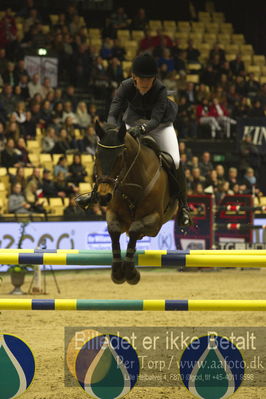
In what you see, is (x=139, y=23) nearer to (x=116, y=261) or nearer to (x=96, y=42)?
(x=96, y=42)

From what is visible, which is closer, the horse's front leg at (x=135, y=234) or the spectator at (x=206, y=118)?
the horse's front leg at (x=135, y=234)

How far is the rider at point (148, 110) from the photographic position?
22.0 ft

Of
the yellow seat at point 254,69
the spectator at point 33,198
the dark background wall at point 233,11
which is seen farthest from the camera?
the dark background wall at point 233,11

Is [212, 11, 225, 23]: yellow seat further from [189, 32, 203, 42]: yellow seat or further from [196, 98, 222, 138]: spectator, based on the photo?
[196, 98, 222, 138]: spectator

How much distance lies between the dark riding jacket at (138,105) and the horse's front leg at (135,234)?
32.7 inches

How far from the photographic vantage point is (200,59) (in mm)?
22766

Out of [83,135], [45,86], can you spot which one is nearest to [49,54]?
[45,86]

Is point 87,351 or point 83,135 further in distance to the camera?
point 83,135

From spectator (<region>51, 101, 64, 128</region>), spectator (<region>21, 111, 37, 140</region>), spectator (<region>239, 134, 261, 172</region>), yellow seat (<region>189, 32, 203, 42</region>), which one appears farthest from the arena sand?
yellow seat (<region>189, 32, 203, 42</region>)

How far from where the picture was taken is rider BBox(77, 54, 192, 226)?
671cm

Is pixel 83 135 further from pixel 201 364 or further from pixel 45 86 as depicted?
pixel 201 364

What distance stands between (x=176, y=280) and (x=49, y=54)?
7140 millimetres

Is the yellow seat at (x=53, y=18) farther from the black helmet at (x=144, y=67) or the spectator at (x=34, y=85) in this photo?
the black helmet at (x=144, y=67)

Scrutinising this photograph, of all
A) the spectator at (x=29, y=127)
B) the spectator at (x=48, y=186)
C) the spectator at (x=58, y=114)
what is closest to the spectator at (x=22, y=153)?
the spectator at (x=48, y=186)
